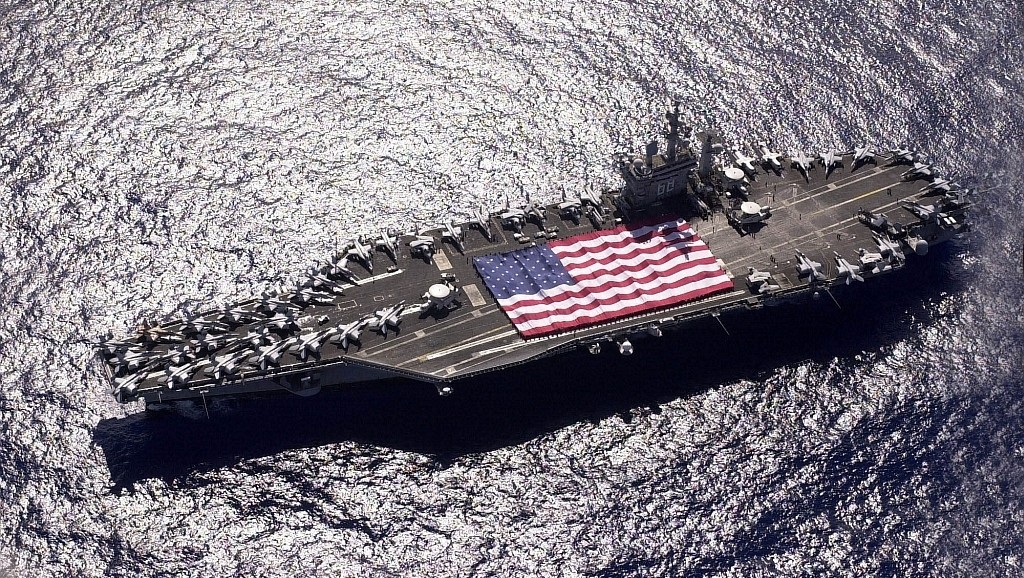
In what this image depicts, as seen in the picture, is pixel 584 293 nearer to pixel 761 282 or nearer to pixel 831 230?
pixel 761 282

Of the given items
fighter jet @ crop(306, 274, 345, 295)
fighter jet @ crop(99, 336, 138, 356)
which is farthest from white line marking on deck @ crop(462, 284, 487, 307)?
fighter jet @ crop(99, 336, 138, 356)

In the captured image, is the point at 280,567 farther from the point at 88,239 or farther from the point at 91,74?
the point at 91,74

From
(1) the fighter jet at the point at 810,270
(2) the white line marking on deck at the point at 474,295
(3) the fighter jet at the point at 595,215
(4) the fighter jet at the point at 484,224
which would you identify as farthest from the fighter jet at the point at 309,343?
(1) the fighter jet at the point at 810,270

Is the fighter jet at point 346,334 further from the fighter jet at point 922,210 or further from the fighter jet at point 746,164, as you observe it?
the fighter jet at point 922,210

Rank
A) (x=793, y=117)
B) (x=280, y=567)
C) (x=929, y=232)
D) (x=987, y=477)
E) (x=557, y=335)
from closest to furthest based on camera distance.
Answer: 1. (x=280, y=567)
2. (x=987, y=477)
3. (x=557, y=335)
4. (x=929, y=232)
5. (x=793, y=117)

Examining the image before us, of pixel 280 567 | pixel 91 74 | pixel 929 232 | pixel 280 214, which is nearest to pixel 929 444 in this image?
pixel 929 232

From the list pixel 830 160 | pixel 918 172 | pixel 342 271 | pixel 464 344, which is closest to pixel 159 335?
pixel 342 271
